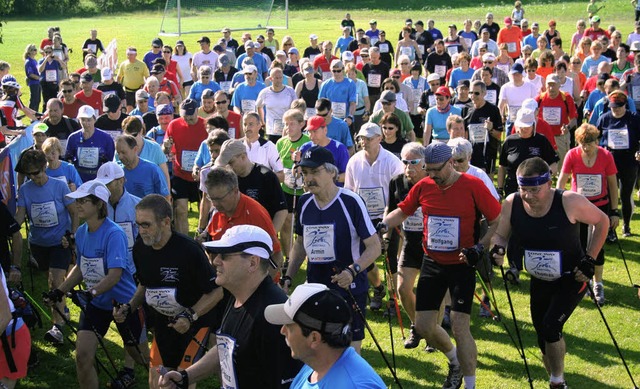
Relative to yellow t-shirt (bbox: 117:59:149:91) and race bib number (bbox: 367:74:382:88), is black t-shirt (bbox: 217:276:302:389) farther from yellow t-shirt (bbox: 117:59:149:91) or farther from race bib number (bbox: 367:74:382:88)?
yellow t-shirt (bbox: 117:59:149:91)

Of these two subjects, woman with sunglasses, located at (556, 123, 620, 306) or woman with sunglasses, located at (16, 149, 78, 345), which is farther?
woman with sunglasses, located at (556, 123, 620, 306)

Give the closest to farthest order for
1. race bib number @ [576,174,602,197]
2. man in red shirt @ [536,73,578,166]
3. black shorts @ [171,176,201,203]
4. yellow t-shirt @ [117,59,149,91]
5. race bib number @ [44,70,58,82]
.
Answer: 1. race bib number @ [576,174,602,197]
2. black shorts @ [171,176,201,203]
3. man in red shirt @ [536,73,578,166]
4. yellow t-shirt @ [117,59,149,91]
5. race bib number @ [44,70,58,82]

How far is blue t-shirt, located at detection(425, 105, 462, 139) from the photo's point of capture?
13.0 m

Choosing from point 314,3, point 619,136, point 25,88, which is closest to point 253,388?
point 619,136

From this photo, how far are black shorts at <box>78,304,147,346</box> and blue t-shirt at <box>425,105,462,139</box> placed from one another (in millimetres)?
6779

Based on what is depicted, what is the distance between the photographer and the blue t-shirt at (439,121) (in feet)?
42.5

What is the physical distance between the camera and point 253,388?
4.66 metres

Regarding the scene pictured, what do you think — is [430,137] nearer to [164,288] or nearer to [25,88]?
[164,288]

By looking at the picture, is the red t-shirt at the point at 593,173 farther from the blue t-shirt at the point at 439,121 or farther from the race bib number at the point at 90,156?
the race bib number at the point at 90,156

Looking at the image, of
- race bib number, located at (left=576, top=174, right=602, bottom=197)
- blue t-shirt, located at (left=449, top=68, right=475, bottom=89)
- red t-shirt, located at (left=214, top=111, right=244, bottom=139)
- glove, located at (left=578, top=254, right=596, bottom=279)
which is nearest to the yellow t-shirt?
blue t-shirt, located at (left=449, top=68, right=475, bottom=89)

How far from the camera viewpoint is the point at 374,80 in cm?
1892

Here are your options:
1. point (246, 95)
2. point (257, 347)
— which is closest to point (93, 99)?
point (246, 95)

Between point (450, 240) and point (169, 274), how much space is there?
2.39m

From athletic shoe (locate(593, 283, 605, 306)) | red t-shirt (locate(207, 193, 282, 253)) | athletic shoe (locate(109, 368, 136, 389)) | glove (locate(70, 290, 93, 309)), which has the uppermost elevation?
red t-shirt (locate(207, 193, 282, 253))
